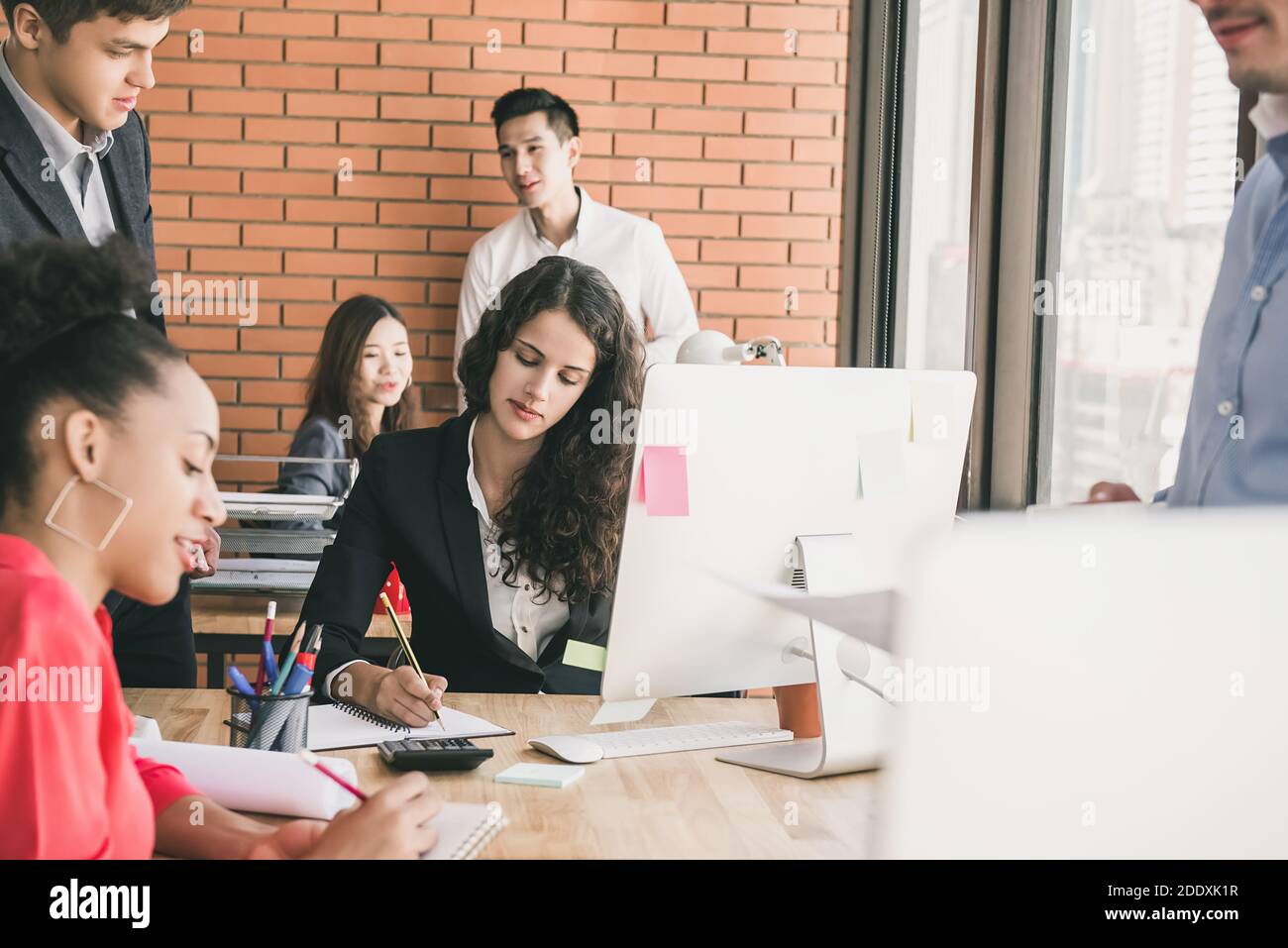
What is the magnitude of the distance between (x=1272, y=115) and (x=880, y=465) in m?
0.62

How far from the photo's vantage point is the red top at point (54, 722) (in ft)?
2.89

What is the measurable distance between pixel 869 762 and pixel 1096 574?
85 centimetres

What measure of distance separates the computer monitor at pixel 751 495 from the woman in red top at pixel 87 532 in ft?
1.40

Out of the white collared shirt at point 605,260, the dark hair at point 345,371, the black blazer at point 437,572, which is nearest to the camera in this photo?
the black blazer at point 437,572

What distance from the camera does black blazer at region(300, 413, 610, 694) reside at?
200 cm

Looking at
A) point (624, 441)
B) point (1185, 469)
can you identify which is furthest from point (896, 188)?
point (1185, 469)

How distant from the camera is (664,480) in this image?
55.4 inches

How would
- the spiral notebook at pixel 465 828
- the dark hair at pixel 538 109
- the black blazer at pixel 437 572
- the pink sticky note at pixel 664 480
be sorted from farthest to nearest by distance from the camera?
the dark hair at pixel 538 109 < the black blazer at pixel 437 572 < the pink sticky note at pixel 664 480 < the spiral notebook at pixel 465 828

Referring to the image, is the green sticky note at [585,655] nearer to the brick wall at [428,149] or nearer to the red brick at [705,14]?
the brick wall at [428,149]

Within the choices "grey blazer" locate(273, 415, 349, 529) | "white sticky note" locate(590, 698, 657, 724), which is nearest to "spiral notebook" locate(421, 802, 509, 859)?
"white sticky note" locate(590, 698, 657, 724)

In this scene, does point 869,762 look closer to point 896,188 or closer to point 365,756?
point 365,756

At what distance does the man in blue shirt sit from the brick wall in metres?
2.88

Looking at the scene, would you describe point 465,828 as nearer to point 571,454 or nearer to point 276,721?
point 276,721

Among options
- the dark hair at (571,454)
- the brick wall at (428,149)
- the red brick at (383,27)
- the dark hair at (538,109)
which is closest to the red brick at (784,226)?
the brick wall at (428,149)
